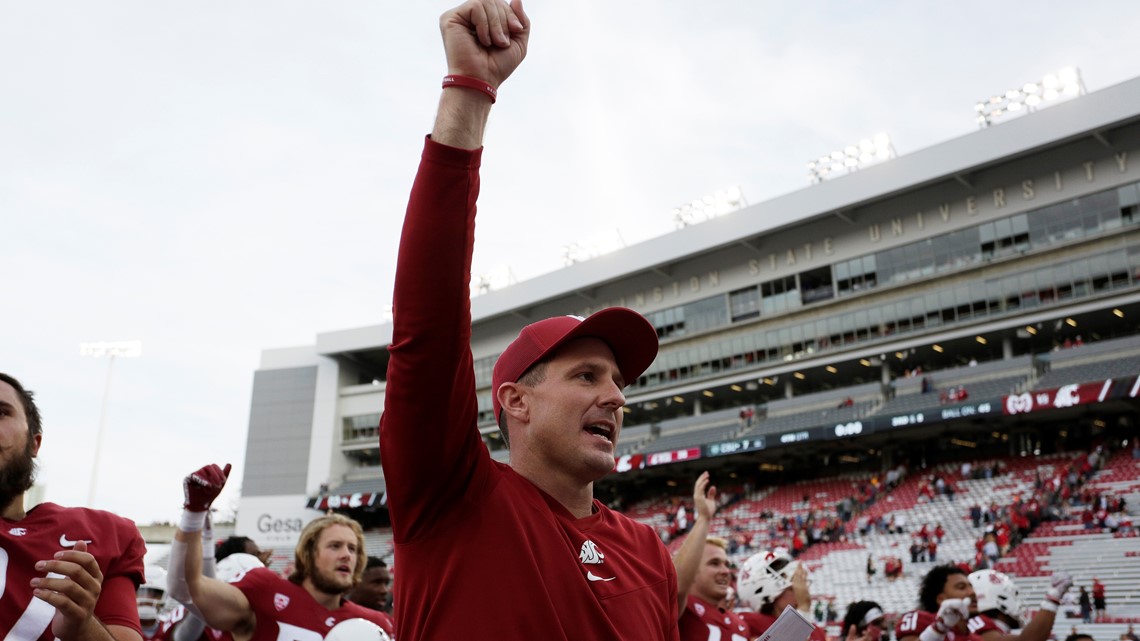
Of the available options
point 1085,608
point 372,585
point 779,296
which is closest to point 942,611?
point 372,585

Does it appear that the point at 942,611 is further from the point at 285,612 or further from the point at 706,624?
the point at 285,612

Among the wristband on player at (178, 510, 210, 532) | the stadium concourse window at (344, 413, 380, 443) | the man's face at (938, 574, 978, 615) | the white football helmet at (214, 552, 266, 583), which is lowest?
the man's face at (938, 574, 978, 615)

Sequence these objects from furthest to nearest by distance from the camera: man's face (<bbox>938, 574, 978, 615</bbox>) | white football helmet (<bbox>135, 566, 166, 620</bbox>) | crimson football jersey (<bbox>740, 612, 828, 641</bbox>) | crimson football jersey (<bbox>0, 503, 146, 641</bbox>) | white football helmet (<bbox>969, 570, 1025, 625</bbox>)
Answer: white football helmet (<bbox>969, 570, 1025, 625</bbox>) → white football helmet (<bbox>135, 566, 166, 620</bbox>) → man's face (<bbox>938, 574, 978, 615</bbox>) → crimson football jersey (<bbox>740, 612, 828, 641</bbox>) → crimson football jersey (<bbox>0, 503, 146, 641</bbox>)

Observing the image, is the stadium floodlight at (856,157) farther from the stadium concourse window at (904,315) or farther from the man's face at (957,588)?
the man's face at (957,588)

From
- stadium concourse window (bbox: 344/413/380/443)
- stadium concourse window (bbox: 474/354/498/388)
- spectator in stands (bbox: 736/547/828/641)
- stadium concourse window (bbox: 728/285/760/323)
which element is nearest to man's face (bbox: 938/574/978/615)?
spectator in stands (bbox: 736/547/828/641)

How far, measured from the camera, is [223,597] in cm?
481

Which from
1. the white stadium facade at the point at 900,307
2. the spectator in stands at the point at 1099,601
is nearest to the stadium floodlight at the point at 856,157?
the white stadium facade at the point at 900,307

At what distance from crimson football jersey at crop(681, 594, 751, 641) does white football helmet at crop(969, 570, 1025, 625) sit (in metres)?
2.76

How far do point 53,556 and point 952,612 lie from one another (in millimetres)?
5612

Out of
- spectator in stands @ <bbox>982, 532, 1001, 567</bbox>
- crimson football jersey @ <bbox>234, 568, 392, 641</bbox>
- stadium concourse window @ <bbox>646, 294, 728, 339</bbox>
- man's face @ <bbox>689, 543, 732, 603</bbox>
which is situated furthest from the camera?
stadium concourse window @ <bbox>646, 294, 728, 339</bbox>

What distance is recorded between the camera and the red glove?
11.9 ft

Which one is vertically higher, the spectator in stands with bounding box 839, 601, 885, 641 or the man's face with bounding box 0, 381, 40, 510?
the man's face with bounding box 0, 381, 40, 510

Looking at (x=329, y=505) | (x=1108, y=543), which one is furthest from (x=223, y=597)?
(x=329, y=505)

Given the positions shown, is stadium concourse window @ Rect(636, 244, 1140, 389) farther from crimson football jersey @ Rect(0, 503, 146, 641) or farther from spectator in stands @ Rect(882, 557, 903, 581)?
crimson football jersey @ Rect(0, 503, 146, 641)
